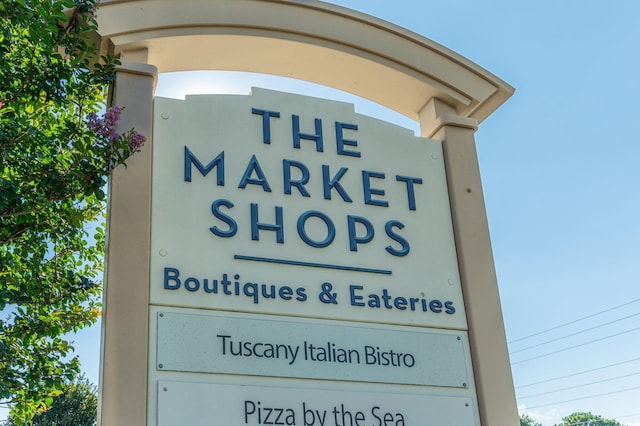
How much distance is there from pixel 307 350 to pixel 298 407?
36 cm

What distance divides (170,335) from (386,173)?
1.98 metres

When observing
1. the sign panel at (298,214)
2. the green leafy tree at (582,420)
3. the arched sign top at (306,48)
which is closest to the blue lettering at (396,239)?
the sign panel at (298,214)

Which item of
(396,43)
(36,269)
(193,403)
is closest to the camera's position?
(193,403)

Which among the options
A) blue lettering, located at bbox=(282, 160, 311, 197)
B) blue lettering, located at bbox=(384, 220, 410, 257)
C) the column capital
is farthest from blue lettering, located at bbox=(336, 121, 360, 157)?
the column capital

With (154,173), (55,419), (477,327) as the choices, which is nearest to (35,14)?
(154,173)

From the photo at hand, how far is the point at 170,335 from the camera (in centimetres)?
463

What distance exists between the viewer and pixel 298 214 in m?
5.32

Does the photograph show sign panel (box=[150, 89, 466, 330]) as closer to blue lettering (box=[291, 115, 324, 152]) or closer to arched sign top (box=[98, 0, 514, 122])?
blue lettering (box=[291, 115, 324, 152])

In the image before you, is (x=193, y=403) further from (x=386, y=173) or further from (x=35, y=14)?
(x=35, y=14)

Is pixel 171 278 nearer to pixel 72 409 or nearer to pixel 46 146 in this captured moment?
pixel 46 146

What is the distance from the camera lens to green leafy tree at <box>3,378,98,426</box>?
17297 millimetres

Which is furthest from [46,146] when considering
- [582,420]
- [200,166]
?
[582,420]

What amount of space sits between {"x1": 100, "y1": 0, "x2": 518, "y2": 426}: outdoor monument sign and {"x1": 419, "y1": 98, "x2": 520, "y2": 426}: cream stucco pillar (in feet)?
0.04

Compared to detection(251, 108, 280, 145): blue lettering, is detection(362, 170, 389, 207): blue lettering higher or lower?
lower
